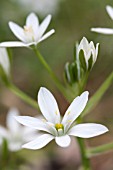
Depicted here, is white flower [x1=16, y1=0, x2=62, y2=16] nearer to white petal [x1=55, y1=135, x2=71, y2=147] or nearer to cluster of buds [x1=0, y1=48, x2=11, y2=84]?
cluster of buds [x1=0, y1=48, x2=11, y2=84]

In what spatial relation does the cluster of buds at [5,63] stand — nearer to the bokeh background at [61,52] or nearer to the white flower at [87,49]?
the white flower at [87,49]

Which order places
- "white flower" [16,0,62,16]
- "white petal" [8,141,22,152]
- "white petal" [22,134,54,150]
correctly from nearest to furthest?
→ "white petal" [22,134,54,150]
"white petal" [8,141,22,152]
"white flower" [16,0,62,16]

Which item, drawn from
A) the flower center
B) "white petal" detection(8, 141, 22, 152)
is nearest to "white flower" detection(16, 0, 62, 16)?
"white petal" detection(8, 141, 22, 152)

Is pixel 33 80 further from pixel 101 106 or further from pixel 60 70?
pixel 101 106

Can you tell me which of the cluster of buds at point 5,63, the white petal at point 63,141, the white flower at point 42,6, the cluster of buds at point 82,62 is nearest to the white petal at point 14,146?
the cluster of buds at point 5,63

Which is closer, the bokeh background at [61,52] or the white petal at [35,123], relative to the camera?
the white petal at [35,123]

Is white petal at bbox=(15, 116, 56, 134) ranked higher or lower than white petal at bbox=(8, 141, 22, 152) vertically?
higher

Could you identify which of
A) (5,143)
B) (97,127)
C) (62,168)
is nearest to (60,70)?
(62,168)

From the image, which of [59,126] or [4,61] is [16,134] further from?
[59,126]

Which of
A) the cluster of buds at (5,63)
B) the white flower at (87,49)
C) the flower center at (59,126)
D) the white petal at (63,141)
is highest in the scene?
the white flower at (87,49)
